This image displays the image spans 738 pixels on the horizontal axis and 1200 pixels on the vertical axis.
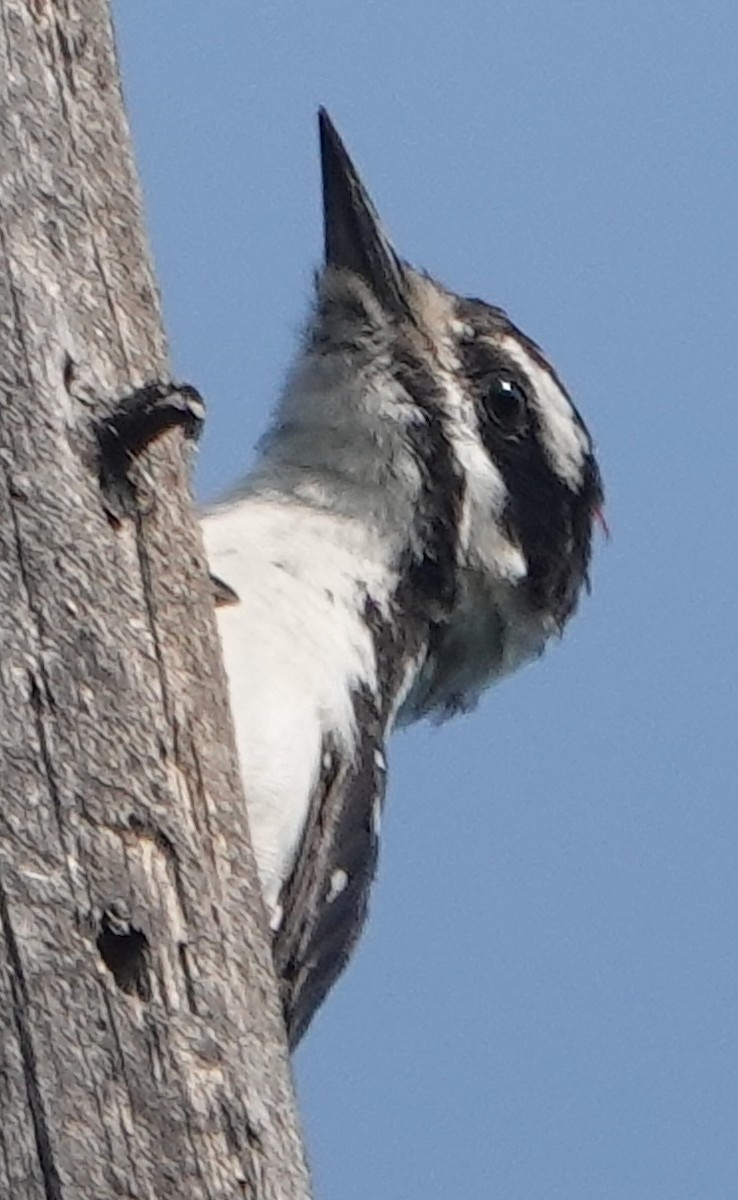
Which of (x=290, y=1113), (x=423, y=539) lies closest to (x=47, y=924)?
(x=290, y=1113)

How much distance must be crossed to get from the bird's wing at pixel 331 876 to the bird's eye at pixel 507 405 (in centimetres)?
89

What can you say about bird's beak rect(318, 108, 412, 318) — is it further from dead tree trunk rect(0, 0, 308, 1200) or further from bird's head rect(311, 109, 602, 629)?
dead tree trunk rect(0, 0, 308, 1200)

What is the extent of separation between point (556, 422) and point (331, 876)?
129 cm

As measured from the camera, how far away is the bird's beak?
506 centimetres

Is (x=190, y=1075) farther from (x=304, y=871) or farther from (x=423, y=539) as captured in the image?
(x=423, y=539)

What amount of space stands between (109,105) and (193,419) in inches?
25.4

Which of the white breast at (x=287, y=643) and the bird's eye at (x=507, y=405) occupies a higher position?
the bird's eye at (x=507, y=405)

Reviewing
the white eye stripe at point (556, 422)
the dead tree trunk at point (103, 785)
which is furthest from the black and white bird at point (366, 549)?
the dead tree trunk at point (103, 785)

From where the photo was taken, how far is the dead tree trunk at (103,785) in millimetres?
2742

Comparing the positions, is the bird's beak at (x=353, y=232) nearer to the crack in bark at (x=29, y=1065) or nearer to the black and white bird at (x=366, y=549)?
the black and white bird at (x=366, y=549)

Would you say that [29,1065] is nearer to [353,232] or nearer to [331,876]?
[331,876]

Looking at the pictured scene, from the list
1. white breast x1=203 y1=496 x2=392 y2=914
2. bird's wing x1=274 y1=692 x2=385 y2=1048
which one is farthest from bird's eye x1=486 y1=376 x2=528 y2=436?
bird's wing x1=274 y1=692 x2=385 y2=1048

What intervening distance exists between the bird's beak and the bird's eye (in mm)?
231

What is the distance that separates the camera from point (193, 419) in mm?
→ 3205
